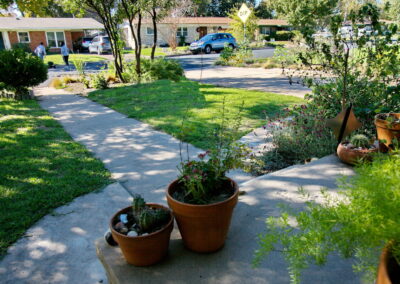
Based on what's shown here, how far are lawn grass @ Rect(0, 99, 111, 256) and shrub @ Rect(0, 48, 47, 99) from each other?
145 inches

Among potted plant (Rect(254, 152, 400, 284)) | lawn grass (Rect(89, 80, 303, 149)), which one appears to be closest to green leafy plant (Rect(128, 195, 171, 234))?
potted plant (Rect(254, 152, 400, 284))

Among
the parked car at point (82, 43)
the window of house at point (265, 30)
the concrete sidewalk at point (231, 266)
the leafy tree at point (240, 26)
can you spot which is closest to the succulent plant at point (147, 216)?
the concrete sidewalk at point (231, 266)

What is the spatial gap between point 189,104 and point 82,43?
33.4 meters

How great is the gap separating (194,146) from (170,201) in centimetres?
303

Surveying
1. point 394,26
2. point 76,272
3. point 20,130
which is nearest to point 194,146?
point 76,272

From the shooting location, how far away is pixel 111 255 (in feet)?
6.85

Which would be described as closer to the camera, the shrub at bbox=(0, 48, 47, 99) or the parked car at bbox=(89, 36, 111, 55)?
the shrub at bbox=(0, 48, 47, 99)

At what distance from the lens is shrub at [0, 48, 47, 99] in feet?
30.9

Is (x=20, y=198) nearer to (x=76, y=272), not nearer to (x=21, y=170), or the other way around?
(x=21, y=170)

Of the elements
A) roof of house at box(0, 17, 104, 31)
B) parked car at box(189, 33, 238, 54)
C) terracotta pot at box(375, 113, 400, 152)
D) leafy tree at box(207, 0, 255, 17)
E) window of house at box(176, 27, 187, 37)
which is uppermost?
leafy tree at box(207, 0, 255, 17)

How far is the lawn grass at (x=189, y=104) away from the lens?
242 inches

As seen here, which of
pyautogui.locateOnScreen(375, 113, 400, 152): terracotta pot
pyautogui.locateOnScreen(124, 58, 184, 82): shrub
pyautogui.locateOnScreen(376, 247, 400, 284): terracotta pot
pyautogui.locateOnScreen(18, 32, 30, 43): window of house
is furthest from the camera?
pyautogui.locateOnScreen(18, 32, 30, 43): window of house

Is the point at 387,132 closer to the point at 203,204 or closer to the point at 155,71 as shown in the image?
the point at 203,204

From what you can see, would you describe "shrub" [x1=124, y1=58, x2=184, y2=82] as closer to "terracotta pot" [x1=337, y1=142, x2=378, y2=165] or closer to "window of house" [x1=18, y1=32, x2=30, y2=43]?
"terracotta pot" [x1=337, y1=142, x2=378, y2=165]
